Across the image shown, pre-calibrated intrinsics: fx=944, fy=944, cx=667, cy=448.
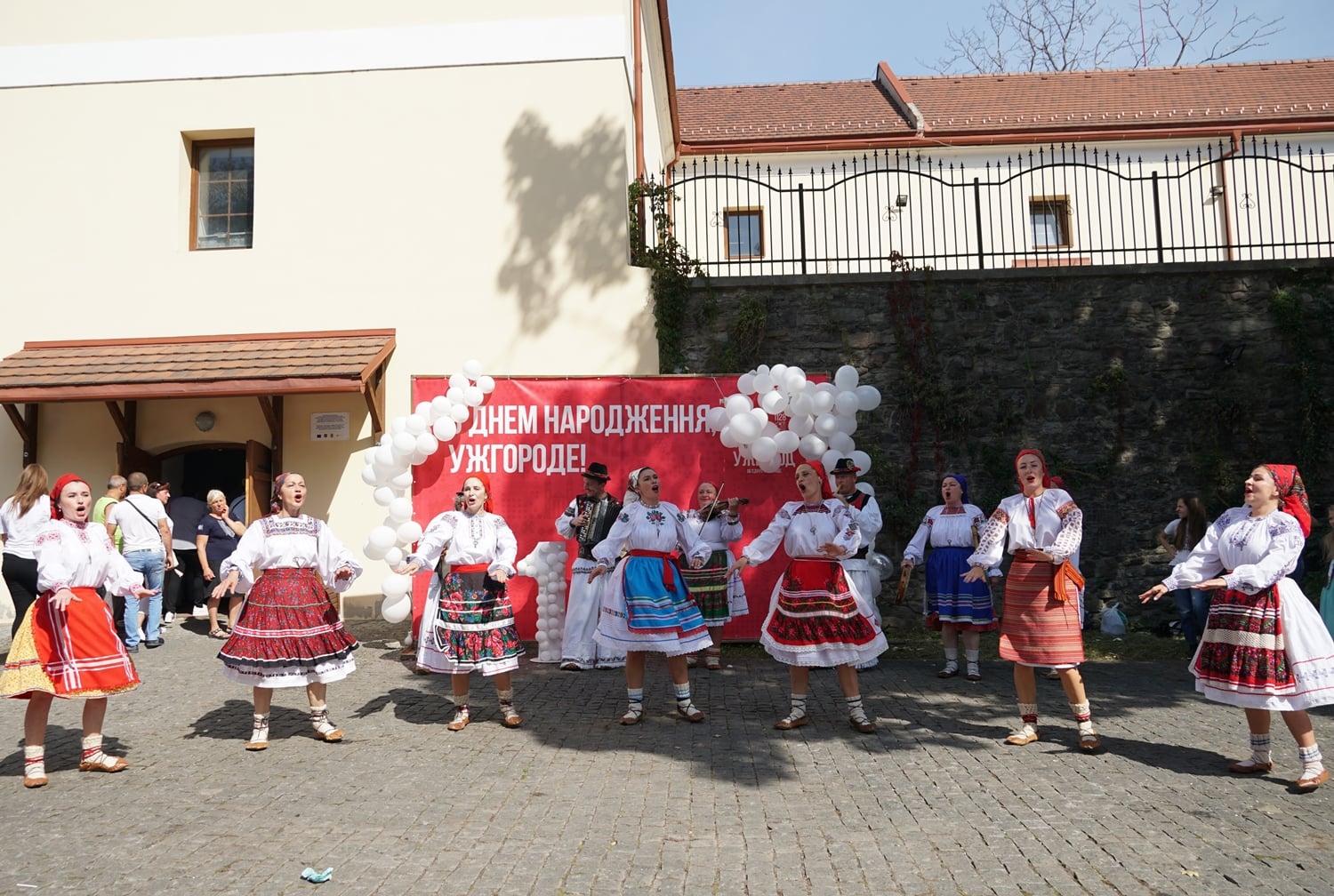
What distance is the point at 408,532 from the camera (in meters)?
9.54

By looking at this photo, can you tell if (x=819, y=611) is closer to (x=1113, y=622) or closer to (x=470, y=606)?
(x=470, y=606)

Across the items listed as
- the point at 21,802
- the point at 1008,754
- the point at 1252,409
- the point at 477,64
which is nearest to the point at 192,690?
the point at 21,802

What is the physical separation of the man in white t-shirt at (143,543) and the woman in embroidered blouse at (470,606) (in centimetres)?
450

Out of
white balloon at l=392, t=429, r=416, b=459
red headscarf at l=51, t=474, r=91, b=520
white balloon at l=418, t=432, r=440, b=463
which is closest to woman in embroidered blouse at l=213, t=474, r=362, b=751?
red headscarf at l=51, t=474, r=91, b=520

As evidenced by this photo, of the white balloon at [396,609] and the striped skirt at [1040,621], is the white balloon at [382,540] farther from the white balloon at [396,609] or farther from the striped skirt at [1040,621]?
the striped skirt at [1040,621]

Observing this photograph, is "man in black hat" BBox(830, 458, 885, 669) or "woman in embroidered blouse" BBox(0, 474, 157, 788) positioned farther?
"man in black hat" BBox(830, 458, 885, 669)

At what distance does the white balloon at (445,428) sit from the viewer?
9.95 m

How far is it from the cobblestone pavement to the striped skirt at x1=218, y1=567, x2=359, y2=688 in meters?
0.49

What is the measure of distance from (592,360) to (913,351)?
13.2 ft

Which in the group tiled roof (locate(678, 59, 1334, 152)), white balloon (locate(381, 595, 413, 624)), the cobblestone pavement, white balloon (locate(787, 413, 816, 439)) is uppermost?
tiled roof (locate(678, 59, 1334, 152))

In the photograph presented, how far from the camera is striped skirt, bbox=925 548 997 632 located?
8250 mm

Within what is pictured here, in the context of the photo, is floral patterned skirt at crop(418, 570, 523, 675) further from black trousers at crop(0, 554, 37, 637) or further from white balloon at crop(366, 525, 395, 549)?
black trousers at crop(0, 554, 37, 637)

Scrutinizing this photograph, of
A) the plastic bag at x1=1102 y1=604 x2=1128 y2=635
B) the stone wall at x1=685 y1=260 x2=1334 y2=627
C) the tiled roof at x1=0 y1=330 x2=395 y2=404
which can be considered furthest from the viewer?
the stone wall at x1=685 y1=260 x2=1334 y2=627

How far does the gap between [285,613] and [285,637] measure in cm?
16
